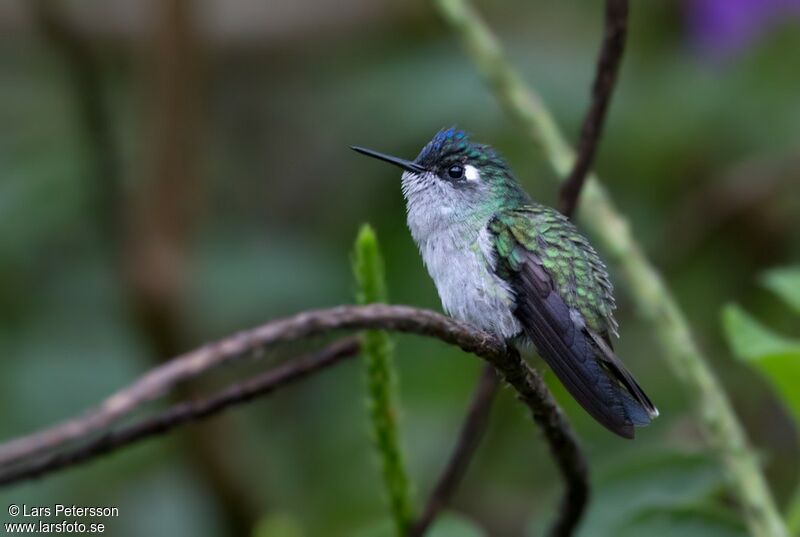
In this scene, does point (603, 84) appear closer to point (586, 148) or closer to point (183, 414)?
point (586, 148)

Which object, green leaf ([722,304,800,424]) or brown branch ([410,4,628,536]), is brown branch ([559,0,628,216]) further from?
green leaf ([722,304,800,424])

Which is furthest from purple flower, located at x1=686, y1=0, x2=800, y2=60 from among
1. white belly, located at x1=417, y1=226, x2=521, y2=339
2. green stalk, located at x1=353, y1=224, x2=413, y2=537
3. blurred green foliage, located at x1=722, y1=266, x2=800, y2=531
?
green stalk, located at x1=353, y1=224, x2=413, y2=537

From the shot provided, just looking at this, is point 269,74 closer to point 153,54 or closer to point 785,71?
point 153,54

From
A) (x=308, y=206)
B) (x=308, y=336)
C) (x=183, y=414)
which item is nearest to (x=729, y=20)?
(x=308, y=206)

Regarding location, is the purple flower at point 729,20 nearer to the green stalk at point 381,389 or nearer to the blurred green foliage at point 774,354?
the blurred green foliage at point 774,354

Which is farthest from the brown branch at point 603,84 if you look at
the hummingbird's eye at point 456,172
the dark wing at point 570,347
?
the hummingbird's eye at point 456,172
